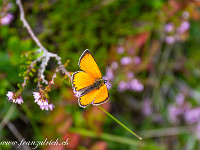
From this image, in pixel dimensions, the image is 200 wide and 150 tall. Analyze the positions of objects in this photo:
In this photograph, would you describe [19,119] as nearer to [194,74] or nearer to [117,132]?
[117,132]

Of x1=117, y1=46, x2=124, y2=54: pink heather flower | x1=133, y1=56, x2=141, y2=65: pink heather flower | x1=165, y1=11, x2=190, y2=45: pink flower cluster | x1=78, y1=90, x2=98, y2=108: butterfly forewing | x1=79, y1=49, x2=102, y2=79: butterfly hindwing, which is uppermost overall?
x1=165, y1=11, x2=190, y2=45: pink flower cluster

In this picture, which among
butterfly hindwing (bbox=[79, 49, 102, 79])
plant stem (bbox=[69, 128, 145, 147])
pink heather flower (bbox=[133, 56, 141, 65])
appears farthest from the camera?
pink heather flower (bbox=[133, 56, 141, 65])

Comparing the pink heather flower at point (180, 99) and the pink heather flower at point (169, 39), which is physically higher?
the pink heather flower at point (169, 39)

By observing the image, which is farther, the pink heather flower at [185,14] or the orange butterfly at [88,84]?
the pink heather flower at [185,14]

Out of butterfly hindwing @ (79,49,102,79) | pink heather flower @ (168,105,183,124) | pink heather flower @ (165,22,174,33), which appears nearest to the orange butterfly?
butterfly hindwing @ (79,49,102,79)

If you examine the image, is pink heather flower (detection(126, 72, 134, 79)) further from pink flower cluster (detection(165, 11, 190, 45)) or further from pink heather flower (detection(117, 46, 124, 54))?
pink flower cluster (detection(165, 11, 190, 45))

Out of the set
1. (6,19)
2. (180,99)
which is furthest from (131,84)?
(6,19)

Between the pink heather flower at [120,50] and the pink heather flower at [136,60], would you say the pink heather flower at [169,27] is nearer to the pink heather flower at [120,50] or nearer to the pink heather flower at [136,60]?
the pink heather flower at [136,60]

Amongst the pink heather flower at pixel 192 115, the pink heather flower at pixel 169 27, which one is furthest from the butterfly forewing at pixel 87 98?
the pink heather flower at pixel 192 115
